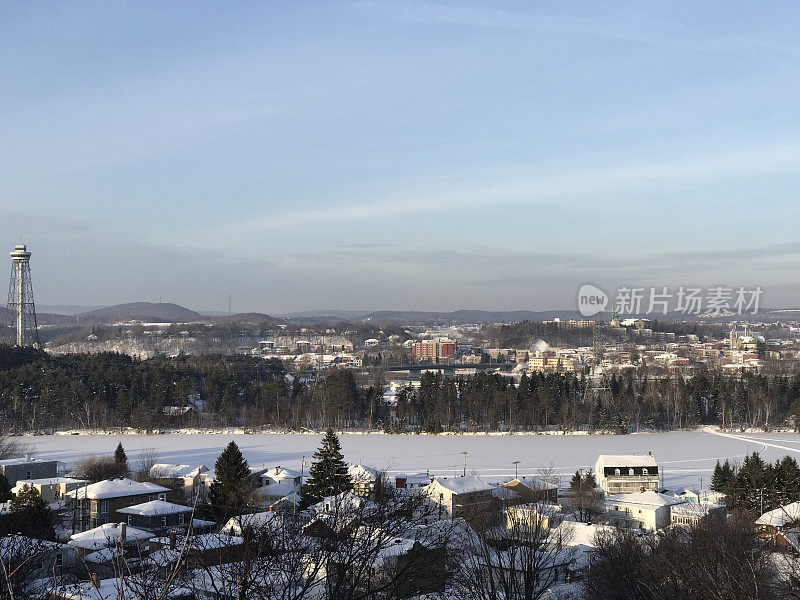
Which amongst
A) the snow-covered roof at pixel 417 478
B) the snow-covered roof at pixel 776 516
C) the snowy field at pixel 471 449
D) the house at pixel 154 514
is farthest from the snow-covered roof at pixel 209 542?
the snowy field at pixel 471 449

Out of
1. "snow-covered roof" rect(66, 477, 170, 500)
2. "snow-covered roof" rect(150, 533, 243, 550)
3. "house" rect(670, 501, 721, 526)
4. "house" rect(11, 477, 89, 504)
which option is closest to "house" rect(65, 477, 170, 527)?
"snow-covered roof" rect(66, 477, 170, 500)

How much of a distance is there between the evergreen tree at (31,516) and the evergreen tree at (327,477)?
360cm

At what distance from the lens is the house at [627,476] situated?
43.1ft

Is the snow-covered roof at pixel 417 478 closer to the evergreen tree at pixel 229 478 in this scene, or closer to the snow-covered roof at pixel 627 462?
the snow-covered roof at pixel 627 462

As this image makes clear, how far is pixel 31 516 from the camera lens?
28.6ft

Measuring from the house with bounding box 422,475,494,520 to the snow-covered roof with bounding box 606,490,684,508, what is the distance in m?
1.81

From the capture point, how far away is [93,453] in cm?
1859

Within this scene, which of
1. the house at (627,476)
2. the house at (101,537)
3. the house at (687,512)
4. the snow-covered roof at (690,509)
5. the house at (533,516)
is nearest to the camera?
the house at (533,516)

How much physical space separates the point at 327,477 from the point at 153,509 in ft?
8.35

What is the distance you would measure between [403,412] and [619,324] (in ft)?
118

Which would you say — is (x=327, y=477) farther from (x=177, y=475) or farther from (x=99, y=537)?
(x=99, y=537)

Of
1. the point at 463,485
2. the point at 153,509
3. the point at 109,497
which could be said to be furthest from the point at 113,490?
the point at 463,485

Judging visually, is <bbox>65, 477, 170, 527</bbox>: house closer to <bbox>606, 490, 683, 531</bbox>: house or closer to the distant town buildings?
<bbox>606, 490, 683, 531</bbox>: house

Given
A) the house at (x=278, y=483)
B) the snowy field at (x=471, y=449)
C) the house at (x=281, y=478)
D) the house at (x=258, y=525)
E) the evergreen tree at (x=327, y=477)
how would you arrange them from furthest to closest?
the snowy field at (x=471, y=449) < the house at (x=281, y=478) < the house at (x=278, y=483) < the evergreen tree at (x=327, y=477) < the house at (x=258, y=525)
